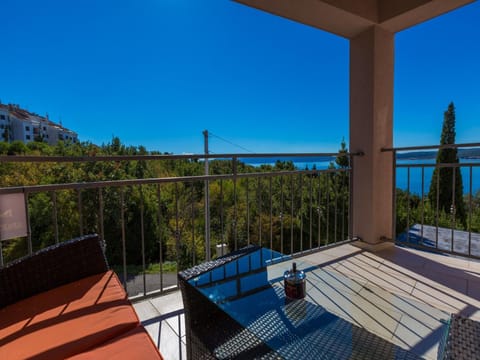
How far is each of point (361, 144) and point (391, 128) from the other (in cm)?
39

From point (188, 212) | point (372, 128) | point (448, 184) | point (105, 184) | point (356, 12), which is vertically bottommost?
point (188, 212)

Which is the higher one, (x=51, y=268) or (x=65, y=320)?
(x=51, y=268)

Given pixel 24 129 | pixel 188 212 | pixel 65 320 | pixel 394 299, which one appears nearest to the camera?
pixel 65 320

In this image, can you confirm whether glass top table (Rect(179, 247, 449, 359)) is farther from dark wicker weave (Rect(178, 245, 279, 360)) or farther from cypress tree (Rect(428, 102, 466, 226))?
cypress tree (Rect(428, 102, 466, 226))

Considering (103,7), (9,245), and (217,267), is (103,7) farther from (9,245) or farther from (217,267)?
(217,267)

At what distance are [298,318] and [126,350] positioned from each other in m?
0.62

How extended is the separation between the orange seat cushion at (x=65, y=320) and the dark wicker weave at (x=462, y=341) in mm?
1019

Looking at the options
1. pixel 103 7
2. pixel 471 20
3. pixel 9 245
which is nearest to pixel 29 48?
pixel 103 7

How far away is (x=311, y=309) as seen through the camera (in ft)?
3.74

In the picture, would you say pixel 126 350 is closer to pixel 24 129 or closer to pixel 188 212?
pixel 188 212

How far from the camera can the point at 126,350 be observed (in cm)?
92

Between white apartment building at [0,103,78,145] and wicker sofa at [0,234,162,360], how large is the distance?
13.8m

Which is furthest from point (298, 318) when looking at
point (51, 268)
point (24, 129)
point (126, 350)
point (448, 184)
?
point (24, 129)

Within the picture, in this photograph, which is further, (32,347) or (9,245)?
(9,245)
